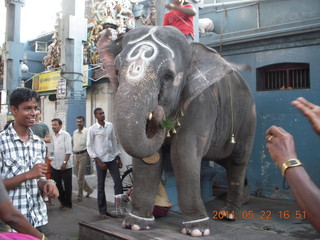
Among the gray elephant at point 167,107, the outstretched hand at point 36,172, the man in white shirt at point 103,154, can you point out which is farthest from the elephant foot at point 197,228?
the man in white shirt at point 103,154

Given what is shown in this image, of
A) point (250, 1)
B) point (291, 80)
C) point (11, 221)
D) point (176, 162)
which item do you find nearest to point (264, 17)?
point (250, 1)

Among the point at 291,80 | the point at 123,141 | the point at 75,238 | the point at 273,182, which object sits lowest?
the point at 75,238

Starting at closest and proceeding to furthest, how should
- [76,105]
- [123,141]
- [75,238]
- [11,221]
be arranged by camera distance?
[11,221] → [123,141] → [75,238] → [76,105]

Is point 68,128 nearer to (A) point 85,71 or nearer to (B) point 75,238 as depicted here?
(A) point 85,71

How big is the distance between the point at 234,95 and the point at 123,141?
254 centimetres

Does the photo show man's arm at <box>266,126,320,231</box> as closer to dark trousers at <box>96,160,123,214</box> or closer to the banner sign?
dark trousers at <box>96,160,123,214</box>

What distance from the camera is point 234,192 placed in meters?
5.18

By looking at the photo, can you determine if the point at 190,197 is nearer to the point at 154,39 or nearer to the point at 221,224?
the point at 221,224

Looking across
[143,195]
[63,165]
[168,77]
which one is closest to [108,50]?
[168,77]

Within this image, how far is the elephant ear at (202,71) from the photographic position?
388 cm

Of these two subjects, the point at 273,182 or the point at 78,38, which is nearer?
the point at 273,182

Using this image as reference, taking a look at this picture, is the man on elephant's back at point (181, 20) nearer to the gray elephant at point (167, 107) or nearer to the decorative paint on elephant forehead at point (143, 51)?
the gray elephant at point (167, 107)

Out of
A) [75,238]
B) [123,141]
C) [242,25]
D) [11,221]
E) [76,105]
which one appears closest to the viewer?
[11,221]

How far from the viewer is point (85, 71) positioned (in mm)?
12250
